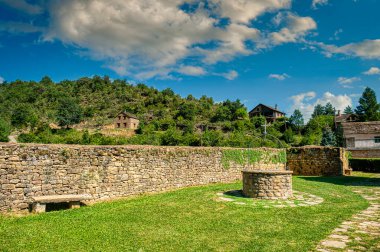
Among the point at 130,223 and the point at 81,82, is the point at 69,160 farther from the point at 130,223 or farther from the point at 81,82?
the point at 81,82

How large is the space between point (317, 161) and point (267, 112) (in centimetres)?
7082

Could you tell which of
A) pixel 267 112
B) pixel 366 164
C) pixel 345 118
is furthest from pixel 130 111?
pixel 366 164

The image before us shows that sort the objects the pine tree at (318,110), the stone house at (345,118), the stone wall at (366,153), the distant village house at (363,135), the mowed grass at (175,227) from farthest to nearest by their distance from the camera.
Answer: the pine tree at (318,110), the stone house at (345,118), the distant village house at (363,135), the stone wall at (366,153), the mowed grass at (175,227)

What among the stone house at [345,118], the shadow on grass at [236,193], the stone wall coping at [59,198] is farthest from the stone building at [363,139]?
the stone wall coping at [59,198]

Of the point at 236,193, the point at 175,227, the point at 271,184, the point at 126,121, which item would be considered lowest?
the point at 175,227

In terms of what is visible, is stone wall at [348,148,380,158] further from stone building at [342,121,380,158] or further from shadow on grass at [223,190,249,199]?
shadow on grass at [223,190,249,199]

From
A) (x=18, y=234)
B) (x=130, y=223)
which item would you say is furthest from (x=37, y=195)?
(x=130, y=223)

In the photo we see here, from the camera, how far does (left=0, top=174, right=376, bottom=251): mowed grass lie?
513 centimetres

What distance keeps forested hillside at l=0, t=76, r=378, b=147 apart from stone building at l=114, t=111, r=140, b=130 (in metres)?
2.51

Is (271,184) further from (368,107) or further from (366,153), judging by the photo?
(368,107)

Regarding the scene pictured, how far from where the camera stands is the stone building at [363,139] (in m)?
35.5

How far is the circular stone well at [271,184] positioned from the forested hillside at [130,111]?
116ft

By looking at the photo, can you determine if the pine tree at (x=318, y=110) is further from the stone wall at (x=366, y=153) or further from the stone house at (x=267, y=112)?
the stone wall at (x=366, y=153)

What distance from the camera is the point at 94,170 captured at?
957 cm
